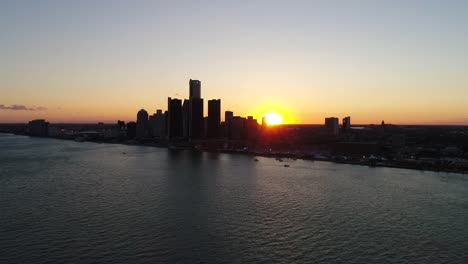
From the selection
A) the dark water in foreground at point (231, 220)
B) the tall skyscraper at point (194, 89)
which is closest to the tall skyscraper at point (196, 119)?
the tall skyscraper at point (194, 89)

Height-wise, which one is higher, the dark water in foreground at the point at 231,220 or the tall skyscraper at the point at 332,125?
the tall skyscraper at the point at 332,125

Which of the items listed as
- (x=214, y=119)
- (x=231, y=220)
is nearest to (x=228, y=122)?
(x=214, y=119)

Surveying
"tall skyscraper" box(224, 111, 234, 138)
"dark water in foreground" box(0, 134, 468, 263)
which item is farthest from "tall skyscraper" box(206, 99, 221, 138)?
"dark water in foreground" box(0, 134, 468, 263)

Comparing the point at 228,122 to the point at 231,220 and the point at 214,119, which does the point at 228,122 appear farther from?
the point at 231,220

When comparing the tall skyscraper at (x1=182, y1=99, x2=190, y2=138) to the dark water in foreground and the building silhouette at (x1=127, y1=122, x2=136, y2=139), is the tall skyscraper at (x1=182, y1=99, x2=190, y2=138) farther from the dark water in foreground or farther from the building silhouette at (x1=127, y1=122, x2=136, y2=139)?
the dark water in foreground

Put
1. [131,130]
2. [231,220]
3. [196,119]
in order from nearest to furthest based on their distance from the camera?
[231,220] < [196,119] < [131,130]

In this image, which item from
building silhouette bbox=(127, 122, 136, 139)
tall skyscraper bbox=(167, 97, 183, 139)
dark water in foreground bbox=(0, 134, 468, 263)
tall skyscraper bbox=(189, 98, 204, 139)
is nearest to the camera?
dark water in foreground bbox=(0, 134, 468, 263)

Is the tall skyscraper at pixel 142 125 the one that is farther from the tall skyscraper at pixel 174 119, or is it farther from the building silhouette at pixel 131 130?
the tall skyscraper at pixel 174 119
